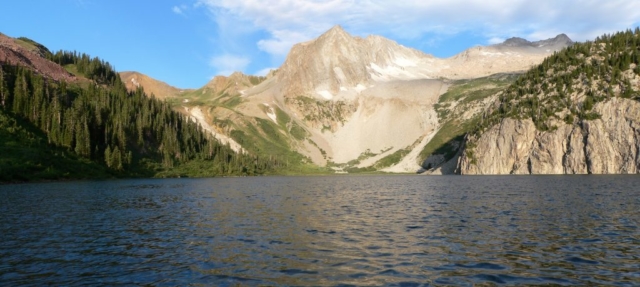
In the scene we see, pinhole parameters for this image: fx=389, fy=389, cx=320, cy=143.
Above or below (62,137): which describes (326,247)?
below

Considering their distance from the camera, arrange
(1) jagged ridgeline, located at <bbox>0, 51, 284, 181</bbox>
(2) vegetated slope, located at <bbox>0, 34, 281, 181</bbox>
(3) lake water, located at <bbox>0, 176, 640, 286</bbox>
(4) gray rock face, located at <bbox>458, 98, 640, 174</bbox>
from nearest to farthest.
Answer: (3) lake water, located at <bbox>0, 176, 640, 286</bbox> → (1) jagged ridgeline, located at <bbox>0, 51, 284, 181</bbox> → (2) vegetated slope, located at <bbox>0, 34, 281, 181</bbox> → (4) gray rock face, located at <bbox>458, 98, 640, 174</bbox>

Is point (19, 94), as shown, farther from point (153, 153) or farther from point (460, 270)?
point (460, 270)

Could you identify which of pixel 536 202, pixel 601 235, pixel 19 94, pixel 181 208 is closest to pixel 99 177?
pixel 19 94

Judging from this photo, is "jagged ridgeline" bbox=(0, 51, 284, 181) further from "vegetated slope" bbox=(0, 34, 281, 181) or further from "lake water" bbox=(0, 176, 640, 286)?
"lake water" bbox=(0, 176, 640, 286)

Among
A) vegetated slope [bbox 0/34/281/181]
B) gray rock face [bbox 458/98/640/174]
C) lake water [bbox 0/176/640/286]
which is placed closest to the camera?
lake water [bbox 0/176/640/286]

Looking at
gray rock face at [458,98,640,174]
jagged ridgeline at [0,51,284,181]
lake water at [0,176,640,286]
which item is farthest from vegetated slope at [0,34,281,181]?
gray rock face at [458,98,640,174]

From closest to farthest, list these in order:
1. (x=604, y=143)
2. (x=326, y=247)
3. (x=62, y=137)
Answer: (x=326, y=247)
(x=62, y=137)
(x=604, y=143)

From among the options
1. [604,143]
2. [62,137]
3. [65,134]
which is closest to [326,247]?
[62,137]

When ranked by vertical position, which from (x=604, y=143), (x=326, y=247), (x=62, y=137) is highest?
(x=604, y=143)

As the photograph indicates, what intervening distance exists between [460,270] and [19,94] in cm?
18834

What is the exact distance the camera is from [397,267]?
23328mm

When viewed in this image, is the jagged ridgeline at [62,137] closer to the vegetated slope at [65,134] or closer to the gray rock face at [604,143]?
the vegetated slope at [65,134]

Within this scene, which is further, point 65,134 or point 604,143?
point 604,143

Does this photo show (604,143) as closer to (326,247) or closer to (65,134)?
(326,247)
